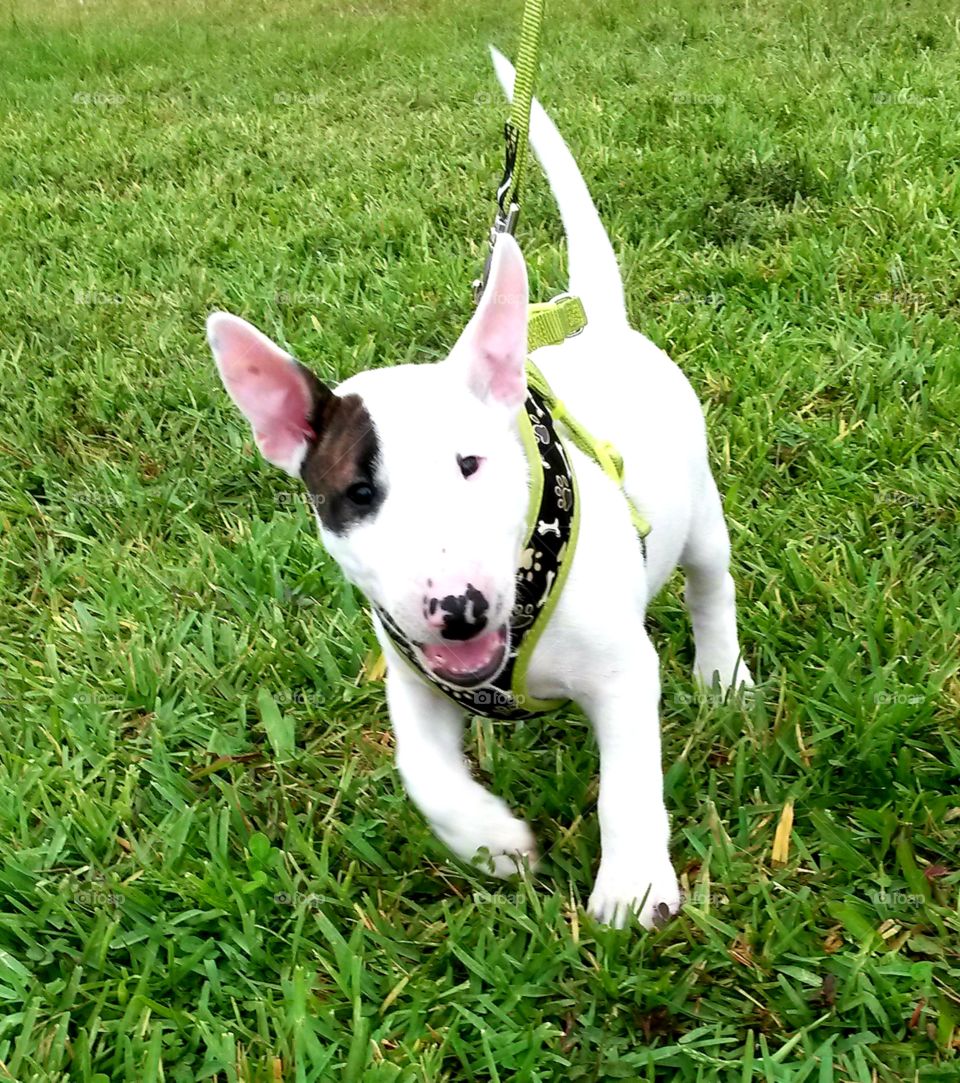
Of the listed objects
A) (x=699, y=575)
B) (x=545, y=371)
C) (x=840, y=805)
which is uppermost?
(x=545, y=371)

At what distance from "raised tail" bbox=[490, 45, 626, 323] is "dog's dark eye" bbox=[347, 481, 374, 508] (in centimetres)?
107

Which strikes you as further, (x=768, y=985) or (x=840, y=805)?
(x=840, y=805)

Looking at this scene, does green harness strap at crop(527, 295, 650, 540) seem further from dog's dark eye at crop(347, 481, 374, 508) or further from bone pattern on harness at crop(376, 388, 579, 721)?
dog's dark eye at crop(347, 481, 374, 508)

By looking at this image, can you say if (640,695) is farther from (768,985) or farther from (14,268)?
(14,268)

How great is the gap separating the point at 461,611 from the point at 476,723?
1034 mm

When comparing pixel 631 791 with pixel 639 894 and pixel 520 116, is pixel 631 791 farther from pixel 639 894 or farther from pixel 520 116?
pixel 520 116

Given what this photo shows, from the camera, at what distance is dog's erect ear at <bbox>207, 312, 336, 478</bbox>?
1.61 metres

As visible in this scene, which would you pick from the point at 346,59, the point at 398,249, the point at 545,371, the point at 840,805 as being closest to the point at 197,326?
the point at 398,249

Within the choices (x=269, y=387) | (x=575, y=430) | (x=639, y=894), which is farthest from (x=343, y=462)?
(x=639, y=894)

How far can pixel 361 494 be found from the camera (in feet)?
5.20

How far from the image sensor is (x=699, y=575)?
2.52m

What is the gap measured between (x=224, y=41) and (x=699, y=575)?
1027 centimetres

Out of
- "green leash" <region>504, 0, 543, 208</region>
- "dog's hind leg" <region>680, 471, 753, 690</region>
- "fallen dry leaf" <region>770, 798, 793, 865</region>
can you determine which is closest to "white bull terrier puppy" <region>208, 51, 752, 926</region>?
"dog's hind leg" <region>680, 471, 753, 690</region>

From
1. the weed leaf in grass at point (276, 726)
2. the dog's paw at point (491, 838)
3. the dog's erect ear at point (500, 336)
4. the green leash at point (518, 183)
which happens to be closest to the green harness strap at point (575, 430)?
the green leash at point (518, 183)
